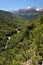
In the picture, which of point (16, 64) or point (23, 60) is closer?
point (16, 64)

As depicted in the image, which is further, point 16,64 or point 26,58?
point 26,58

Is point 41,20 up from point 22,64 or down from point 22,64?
up

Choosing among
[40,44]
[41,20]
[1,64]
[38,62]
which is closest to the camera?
[38,62]

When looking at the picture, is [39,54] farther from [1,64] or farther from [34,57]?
[1,64]

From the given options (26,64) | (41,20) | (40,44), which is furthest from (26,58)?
(41,20)

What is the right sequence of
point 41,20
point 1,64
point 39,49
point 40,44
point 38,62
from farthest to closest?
1. point 41,20
2. point 40,44
3. point 39,49
4. point 1,64
5. point 38,62

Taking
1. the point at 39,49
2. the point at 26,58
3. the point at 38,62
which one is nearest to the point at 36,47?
the point at 39,49

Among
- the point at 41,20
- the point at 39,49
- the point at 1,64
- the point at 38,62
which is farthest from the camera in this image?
the point at 41,20

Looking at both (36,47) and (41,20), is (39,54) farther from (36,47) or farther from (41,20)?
(41,20)

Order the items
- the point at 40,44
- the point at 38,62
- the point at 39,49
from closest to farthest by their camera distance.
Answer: the point at 38,62
the point at 39,49
the point at 40,44
